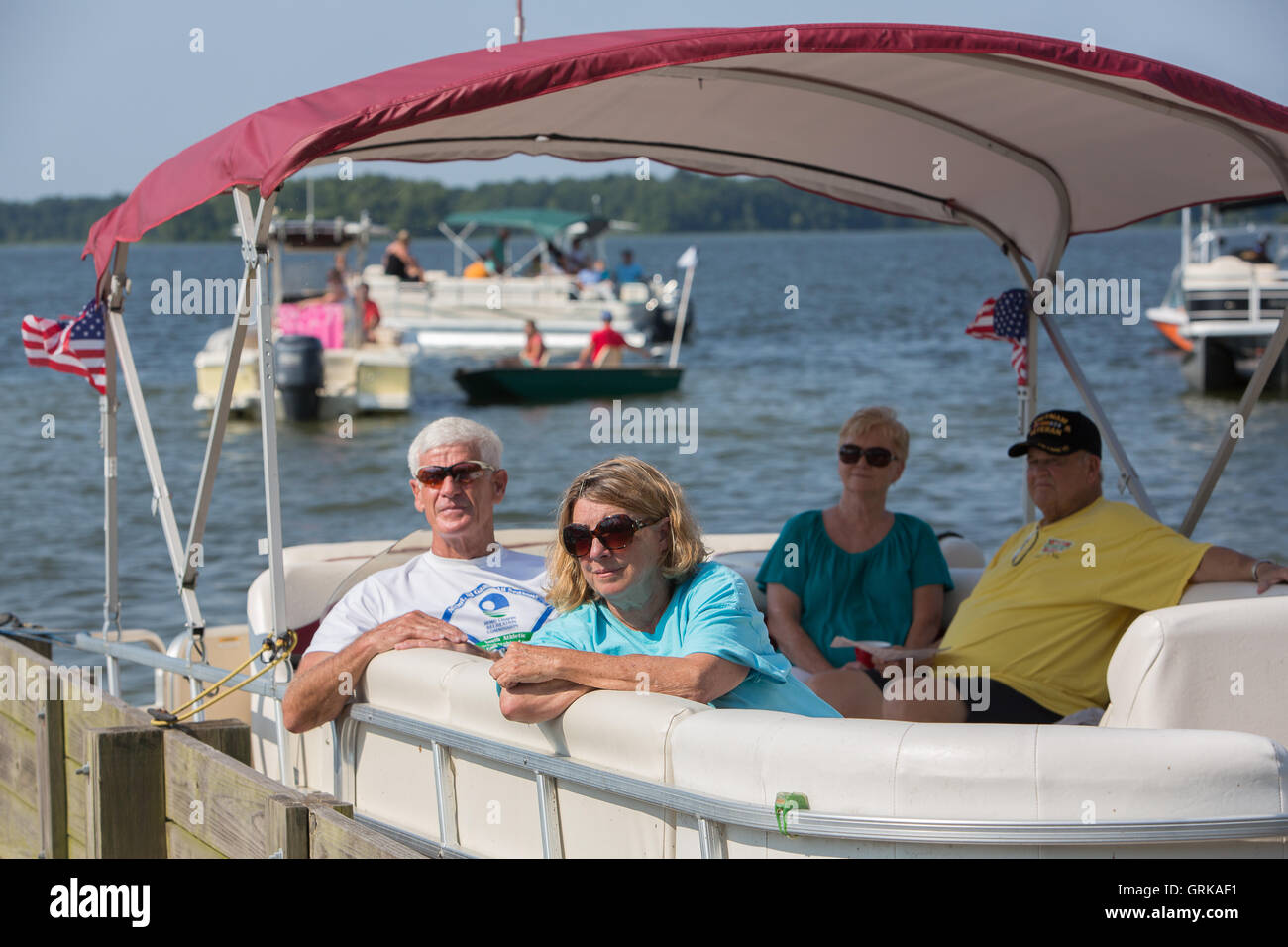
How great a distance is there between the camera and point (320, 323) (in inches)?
926

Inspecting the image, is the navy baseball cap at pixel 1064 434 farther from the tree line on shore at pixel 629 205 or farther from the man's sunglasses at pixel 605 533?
the tree line on shore at pixel 629 205

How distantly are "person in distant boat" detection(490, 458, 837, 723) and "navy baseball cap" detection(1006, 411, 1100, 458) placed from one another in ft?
4.89

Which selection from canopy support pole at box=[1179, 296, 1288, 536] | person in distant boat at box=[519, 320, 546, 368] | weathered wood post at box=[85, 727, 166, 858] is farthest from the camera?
person in distant boat at box=[519, 320, 546, 368]

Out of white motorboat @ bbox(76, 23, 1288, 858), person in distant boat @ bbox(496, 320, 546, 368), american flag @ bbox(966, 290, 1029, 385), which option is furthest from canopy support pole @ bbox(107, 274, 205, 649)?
person in distant boat @ bbox(496, 320, 546, 368)

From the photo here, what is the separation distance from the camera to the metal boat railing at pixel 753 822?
8.56 ft

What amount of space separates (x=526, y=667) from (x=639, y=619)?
0.35m

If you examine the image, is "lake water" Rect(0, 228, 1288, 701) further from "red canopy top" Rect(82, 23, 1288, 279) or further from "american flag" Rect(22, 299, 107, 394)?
"american flag" Rect(22, 299, 107, 394)

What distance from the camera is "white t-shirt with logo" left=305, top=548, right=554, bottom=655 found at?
406cm

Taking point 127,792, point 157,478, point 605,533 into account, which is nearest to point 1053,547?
point 605,533

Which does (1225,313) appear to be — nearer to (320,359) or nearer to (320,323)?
(320,359)

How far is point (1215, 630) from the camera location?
3371 millimetres

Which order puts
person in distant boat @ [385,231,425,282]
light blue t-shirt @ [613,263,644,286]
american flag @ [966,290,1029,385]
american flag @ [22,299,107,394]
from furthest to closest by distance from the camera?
light blue t-shirt @ [613,263,644,286], person in distant boat @ [385,231,425,282], american flag @ [966,290,1029,385], american flag @ [22,299,107,394]

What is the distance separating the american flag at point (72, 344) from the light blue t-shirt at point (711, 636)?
2972 millimetres
